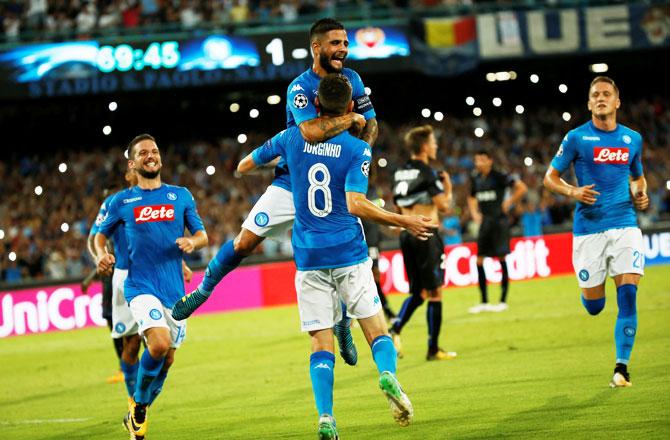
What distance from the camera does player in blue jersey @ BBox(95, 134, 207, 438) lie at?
8.26 meters

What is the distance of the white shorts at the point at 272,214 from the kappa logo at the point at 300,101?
0.87m

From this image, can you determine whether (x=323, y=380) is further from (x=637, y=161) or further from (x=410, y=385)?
(x=637, y=161)

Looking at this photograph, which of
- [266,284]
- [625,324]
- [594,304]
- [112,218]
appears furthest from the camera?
[266,284]

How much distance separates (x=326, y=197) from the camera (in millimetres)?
7055

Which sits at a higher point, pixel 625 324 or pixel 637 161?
pixel 637 161

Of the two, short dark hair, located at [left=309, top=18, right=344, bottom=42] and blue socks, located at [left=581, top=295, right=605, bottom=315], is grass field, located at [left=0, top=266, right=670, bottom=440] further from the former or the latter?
short dark hair, located at [left=309, top=18, right=344, bottom=42]

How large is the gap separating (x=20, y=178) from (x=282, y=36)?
8.80 m

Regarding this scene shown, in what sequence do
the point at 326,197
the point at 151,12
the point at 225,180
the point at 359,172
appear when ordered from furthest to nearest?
1. the point at 225,180
2. the point at 151,12
3. the point at 326,197
4. the point at 359,172

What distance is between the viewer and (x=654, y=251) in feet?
77.3

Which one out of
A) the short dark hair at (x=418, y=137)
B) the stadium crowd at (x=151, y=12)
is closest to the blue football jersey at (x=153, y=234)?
the short dark hair at (x=418, y=137)

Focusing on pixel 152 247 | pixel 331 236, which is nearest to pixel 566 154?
pixel 331 236

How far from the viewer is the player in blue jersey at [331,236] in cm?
696

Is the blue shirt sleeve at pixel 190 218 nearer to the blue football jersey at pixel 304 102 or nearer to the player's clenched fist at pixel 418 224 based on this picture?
the blue football jersey at pixel 304 102

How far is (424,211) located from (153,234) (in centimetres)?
440
